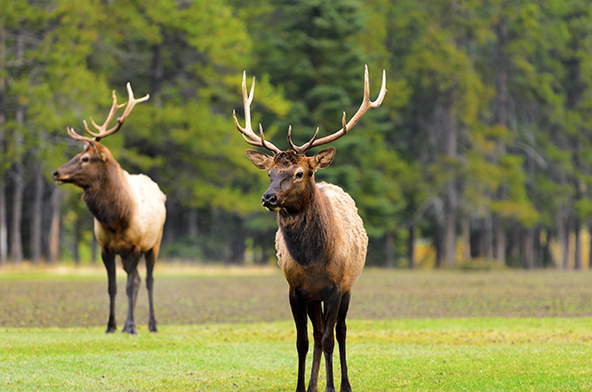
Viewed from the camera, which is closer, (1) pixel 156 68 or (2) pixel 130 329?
(2) pixel 130 329

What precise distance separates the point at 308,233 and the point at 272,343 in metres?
4.80

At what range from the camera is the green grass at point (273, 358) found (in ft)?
30.2

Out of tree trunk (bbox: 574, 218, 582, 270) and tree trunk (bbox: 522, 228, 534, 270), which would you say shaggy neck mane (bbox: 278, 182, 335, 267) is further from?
tree trunk (bbox: 574, 218, 582, 270)

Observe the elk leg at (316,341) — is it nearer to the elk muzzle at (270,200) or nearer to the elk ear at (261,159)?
the elk muzzle at (270,200)

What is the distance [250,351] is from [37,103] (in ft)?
73.6

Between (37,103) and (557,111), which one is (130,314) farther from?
(557,111)

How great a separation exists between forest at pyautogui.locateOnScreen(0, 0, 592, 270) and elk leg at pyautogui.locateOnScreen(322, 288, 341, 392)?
24.9 meters

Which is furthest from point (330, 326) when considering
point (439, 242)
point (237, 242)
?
point (439, 242)

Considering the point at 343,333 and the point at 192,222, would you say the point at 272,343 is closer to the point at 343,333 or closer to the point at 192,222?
the point at 343,333

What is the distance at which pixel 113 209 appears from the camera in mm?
13906

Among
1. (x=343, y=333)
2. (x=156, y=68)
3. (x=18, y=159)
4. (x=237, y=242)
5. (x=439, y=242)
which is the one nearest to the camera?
(x=343, y=333)

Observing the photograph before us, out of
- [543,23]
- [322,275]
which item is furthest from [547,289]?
[543,23]

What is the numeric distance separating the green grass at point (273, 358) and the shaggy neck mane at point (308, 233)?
162 cm

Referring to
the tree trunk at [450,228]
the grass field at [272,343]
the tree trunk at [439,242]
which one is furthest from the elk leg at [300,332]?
the tree trunk at [439,242]
